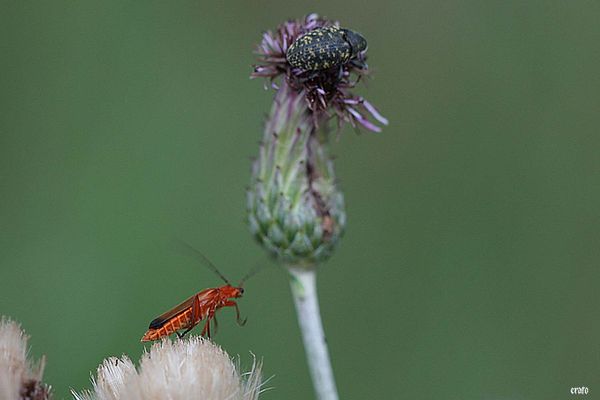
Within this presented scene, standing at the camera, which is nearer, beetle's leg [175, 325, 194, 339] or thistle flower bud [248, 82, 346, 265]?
beetle's leg [175, 325, 194, 339]

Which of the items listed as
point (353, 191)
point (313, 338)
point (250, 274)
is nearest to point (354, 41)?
point (250, 274)

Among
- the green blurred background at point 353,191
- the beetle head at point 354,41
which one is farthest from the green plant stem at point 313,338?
the green blurred background at point 353,191

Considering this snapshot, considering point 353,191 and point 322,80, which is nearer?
point 322,80

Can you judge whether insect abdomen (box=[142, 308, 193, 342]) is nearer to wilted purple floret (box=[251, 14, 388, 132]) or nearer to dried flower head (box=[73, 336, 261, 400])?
dried flower head (box=[73, 336, 261, 400])

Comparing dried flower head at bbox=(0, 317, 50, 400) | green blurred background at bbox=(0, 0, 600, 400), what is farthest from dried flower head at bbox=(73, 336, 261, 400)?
green blurred background at bbox=(0, 0, 600, 400)

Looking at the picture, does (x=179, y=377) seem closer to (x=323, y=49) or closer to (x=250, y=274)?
(x=250, y=274)

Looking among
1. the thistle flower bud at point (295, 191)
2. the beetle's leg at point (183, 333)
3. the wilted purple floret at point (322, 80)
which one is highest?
the wilted purple floret at point (322, 80)

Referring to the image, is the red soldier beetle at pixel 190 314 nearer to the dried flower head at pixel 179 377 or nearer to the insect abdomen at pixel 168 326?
the insect abdomen at pixel 168 326
